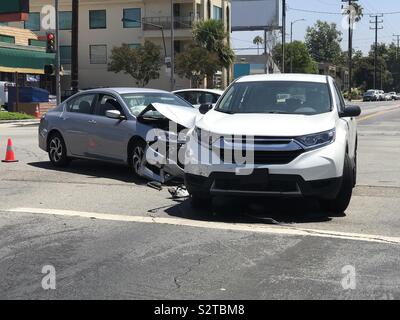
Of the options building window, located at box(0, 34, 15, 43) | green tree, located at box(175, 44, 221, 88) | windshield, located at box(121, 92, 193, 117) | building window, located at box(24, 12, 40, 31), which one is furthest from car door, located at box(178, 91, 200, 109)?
building window, located at box(24, 12, 40, 31)

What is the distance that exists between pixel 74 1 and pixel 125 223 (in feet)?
83.8

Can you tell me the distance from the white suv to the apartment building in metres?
52.3

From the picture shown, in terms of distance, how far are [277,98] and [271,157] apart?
5.07 ft

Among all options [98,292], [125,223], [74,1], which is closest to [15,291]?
[98,292]

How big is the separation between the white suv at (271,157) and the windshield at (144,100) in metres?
3.25

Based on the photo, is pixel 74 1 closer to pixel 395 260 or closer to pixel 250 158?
pixel 250 158

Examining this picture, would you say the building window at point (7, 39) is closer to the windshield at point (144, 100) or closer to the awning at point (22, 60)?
the awning at point (22, 60)

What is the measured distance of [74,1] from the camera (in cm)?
3078

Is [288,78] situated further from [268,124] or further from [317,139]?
[317,139]

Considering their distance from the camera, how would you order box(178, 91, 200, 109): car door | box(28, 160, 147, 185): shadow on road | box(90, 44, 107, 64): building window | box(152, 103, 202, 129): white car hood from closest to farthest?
box(152, 103, 202, 129): white car hood, box(28, 160, 147, 185): shadow on road, box(178, 91, 200, 109): car door, box(90, 44, 107, 64): building window

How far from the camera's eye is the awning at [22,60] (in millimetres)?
47438

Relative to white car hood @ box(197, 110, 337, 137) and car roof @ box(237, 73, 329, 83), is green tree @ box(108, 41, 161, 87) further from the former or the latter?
white car hood @ box(197, 110, 337, 137)

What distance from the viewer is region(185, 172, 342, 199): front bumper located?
711cm

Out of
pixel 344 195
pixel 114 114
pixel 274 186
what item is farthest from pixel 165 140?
pixel 344 195
